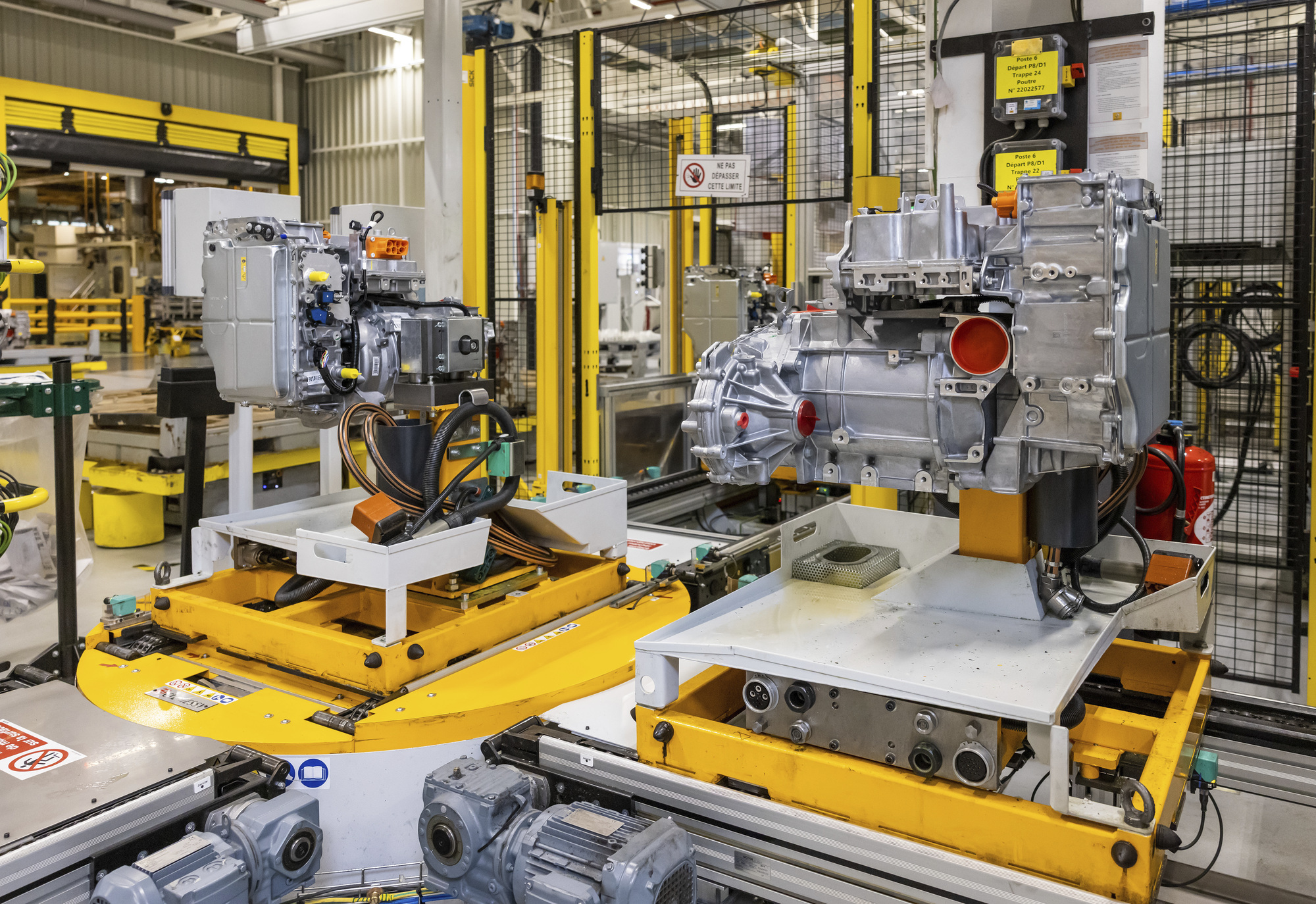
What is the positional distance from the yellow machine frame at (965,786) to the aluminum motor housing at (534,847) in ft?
0.66

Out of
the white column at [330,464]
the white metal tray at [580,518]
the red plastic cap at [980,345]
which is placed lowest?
the white metal tray at [580,518]

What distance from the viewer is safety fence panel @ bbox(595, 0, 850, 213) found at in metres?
5.15

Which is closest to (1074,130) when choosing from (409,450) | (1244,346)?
(409,450)

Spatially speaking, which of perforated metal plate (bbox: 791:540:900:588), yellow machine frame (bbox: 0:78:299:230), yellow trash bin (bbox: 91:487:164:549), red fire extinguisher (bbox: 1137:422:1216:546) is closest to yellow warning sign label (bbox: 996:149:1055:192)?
red fire extinguisher (bbox: 1137:422:1216:546)

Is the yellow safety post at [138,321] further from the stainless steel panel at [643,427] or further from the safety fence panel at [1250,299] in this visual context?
the safety fence panel at [1250,299]

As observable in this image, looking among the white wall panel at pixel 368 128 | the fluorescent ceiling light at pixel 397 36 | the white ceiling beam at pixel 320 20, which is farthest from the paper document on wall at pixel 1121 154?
the fluorescent ceiling light at pixel 397 36

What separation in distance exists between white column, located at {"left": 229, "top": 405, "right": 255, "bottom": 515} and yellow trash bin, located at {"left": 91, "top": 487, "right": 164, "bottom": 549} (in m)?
3.18

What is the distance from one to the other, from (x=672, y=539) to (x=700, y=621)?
2315mm

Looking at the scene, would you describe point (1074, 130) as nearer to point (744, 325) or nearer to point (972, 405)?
point (972, 405)

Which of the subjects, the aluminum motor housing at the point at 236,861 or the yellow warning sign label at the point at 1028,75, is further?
the yellow warning sign label at the point at 1028,75

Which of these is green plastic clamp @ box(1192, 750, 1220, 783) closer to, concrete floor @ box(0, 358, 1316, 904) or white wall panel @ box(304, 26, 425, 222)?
concrete floor @ box(0, 358, 1316, 904)

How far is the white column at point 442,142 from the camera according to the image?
5.80 meters

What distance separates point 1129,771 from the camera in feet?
6.92

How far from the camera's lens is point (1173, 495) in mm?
2963
